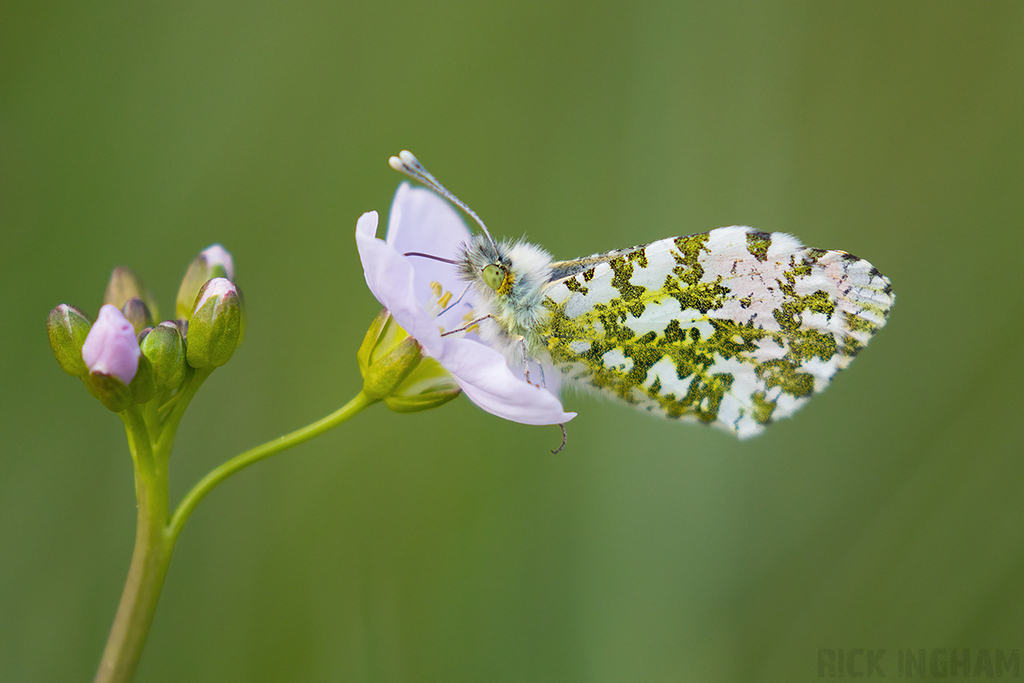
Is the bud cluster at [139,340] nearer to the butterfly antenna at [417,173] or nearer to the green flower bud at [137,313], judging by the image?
the green flower bud at [137,313]

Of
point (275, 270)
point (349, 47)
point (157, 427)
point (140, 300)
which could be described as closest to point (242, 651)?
point (157, 427)

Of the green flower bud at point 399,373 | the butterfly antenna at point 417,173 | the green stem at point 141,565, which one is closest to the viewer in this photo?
the green stem at point 141,565

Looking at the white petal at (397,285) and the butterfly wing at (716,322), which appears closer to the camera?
the white petal at (397,285)

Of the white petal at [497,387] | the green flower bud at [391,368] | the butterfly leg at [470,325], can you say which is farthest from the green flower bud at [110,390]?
the butterfly leg at [470,325]

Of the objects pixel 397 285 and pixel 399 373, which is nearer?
pixel 397 285

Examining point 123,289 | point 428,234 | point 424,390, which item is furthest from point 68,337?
point 428,234

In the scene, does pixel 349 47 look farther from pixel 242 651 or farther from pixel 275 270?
pixel 242 651

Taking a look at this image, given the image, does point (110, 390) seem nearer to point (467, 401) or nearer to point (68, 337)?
point (68, 337)

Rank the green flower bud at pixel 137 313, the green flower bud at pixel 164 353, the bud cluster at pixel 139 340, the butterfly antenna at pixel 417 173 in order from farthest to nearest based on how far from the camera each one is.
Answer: the butterfly antenna at pixel 417 173
the green flower bud at pixel 137 313
the green flower bud at pixel 164 353
the bud cluster at pixel 139 340

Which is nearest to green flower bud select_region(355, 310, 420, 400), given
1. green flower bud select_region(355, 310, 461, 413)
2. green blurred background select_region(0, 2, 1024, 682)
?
green flower bud select_region(355, 310, 461, 413)
